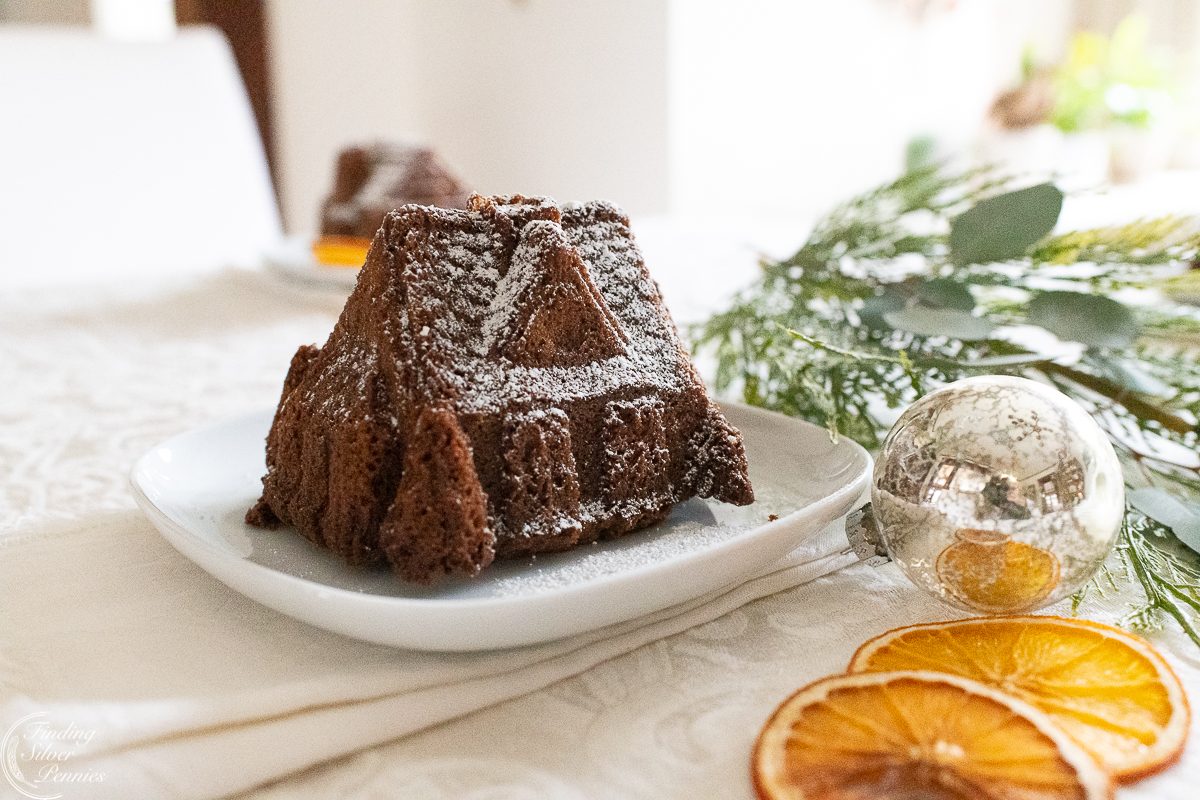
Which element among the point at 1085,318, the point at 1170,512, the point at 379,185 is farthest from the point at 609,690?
the point at 379,185

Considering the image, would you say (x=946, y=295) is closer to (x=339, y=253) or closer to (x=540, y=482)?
(x=540, y=482)

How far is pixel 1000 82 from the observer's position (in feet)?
15.7

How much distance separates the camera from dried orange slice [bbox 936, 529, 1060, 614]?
692 millimetres

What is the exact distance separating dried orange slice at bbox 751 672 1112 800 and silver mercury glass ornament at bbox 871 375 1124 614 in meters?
0.14

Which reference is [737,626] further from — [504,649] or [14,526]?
[14,526]

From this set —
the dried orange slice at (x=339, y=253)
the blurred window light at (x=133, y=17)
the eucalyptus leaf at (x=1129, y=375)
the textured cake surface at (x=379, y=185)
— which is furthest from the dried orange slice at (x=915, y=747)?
the blurred window light at (x=133, y=17)

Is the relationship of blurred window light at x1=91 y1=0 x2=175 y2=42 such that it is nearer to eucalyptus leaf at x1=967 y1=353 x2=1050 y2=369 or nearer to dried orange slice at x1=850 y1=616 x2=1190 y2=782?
eucalyptus leaf at x1=967 y1=353 x2=1050 y2=369

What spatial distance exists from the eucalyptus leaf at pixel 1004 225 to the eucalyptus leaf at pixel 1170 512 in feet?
1.11

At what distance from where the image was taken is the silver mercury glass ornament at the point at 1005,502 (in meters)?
0.69

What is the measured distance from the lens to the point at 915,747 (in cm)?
53

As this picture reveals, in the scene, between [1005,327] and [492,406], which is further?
[1005,327]

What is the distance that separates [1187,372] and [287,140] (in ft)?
16.5

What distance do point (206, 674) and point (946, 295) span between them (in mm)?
890

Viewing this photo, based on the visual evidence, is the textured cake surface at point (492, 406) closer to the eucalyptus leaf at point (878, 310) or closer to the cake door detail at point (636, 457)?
the cake door detail at point (636, 457)
